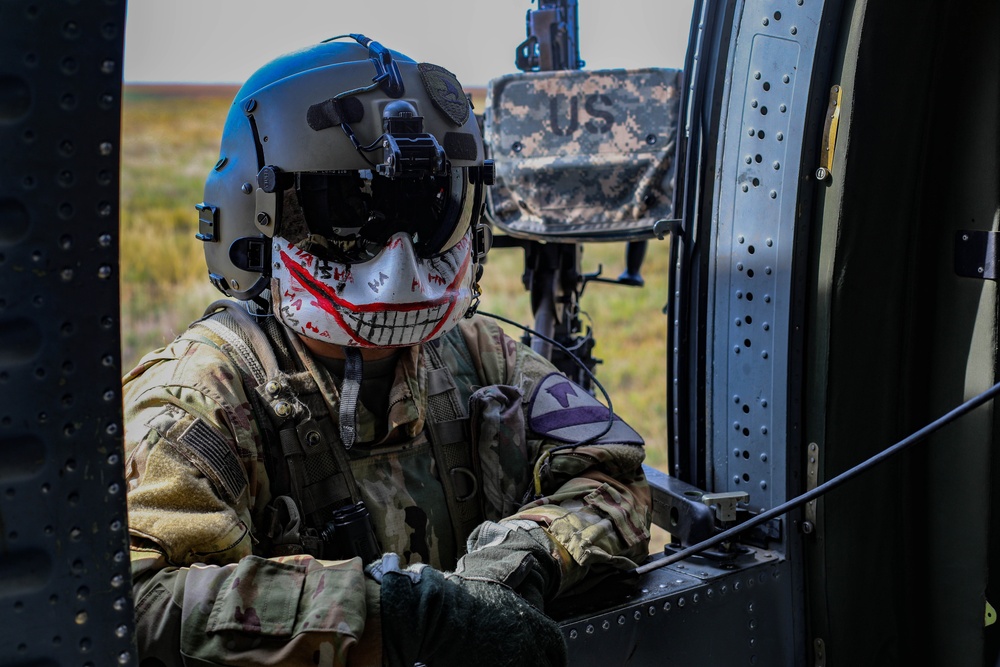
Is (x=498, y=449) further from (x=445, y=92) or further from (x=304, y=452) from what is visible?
(x=445, y=92)

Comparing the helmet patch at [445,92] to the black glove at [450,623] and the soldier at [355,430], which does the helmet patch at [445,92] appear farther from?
the black glove at [450,623]

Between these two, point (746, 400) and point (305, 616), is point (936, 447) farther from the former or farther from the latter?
point (305, 616)

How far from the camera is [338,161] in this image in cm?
221

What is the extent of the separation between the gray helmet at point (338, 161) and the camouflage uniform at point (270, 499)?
0.27 metres

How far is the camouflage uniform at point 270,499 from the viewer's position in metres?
1.77

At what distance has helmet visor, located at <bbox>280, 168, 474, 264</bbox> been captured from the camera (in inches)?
87.3

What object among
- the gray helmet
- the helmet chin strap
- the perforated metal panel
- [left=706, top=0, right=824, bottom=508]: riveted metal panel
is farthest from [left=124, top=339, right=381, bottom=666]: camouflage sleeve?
[left=706, top=0, right=824, bottom=508]: riveted metal panel

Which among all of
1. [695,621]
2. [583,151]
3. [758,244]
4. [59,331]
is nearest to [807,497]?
[695,621]

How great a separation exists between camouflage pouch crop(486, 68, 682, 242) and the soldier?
5.22 ft

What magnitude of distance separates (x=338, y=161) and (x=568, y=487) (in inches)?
34.7

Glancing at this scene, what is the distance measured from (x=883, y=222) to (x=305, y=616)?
1.70m

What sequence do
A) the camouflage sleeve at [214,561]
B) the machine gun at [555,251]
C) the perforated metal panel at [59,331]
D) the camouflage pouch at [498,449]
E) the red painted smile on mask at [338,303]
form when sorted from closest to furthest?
the perforated metal panel at [59,331] < the camouflage sleeve at [214,561] < the red painted smile on mask at [338,303] < the camouflage pouch at [498,449] < the machine gun at [555,251]

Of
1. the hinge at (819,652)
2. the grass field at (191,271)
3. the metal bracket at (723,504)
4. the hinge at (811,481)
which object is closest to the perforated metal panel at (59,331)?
the metal bracket at (723,504)

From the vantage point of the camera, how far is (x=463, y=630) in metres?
1.85
